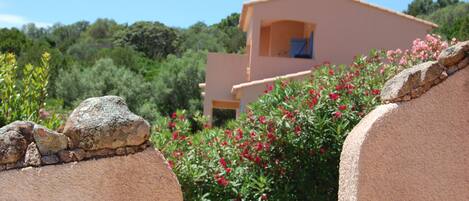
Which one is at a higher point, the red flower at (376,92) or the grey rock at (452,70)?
the grey rock at (452,70)

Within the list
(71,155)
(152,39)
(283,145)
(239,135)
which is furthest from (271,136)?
(152,39)

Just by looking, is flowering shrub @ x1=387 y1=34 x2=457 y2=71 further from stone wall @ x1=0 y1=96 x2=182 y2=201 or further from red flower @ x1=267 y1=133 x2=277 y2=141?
stone wall @ x1=0 y1=96 x2=182 y2=201

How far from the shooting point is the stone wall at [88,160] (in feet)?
11.7

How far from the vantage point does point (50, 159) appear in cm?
365

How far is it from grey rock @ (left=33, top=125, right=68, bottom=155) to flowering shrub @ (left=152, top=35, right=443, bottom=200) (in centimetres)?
237

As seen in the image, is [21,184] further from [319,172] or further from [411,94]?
[319,172]

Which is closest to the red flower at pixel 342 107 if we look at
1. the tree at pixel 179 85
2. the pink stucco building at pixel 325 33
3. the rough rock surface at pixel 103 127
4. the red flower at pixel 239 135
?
the red flower at pixel 239 135

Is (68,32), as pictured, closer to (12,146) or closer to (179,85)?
(179,85)

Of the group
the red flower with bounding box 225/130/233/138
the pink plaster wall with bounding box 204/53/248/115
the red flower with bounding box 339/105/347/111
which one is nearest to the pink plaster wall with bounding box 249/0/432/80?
the pink plaster wall with bounding box 204/53/248/115

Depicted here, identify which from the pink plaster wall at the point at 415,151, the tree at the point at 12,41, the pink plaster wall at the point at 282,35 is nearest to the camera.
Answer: the pink plaster wall at the point at 415,151

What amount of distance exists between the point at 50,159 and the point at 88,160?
→ 23 cm

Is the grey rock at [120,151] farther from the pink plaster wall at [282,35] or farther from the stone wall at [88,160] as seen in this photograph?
the pink plaster wall at [282,35]

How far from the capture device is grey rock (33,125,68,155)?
12.0 feet

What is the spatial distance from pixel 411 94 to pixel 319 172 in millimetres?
2590
